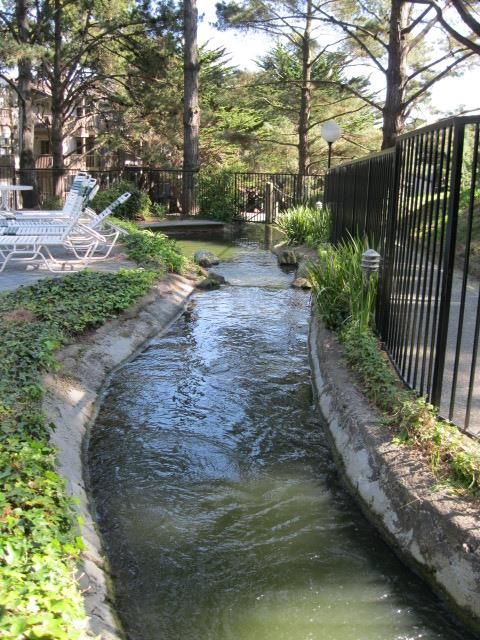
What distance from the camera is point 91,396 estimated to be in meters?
5.74

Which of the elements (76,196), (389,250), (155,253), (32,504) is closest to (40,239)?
(155,253)

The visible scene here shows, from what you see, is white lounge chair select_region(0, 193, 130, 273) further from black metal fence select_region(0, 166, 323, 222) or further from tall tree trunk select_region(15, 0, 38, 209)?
black metal fence select_region(0, 166, 323, 222)

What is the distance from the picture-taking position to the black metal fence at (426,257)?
12.4ft

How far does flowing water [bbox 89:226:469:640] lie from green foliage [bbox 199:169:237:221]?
1459cm

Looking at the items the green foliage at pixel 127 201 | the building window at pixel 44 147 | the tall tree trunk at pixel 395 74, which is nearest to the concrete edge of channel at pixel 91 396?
the tall tree trunk at pixel 395 74

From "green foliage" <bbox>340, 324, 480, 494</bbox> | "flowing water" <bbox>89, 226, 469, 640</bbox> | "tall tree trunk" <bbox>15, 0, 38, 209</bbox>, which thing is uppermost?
"tall tree trunk" <bbox>15, 0, 38, 209</bbox>

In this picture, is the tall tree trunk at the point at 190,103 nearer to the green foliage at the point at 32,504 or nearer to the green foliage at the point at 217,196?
the green foliage at the point at 217,196

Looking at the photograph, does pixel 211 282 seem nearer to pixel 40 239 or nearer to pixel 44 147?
pixel 40 239

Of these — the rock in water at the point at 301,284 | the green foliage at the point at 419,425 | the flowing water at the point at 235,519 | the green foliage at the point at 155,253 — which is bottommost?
the flowing water at the point at 235,519

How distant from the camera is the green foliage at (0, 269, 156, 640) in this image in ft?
7.75

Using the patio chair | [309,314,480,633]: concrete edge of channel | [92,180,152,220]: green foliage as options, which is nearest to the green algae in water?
[92,180,152,220]: green foliage

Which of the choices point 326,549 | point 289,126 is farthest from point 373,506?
point 289,126

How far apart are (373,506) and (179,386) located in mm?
2814

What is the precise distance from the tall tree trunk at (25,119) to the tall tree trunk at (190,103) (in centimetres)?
478
